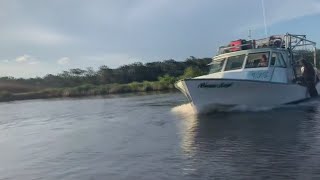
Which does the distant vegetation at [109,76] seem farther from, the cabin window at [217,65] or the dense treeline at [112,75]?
the cabin window at [217,65]

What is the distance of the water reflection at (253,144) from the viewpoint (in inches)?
453

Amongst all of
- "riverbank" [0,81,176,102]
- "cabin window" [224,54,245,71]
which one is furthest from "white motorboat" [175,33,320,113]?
"riverbank" [0,81,176,102]

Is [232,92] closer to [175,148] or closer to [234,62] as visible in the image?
[234,62]

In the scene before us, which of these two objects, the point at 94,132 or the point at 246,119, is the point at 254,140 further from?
the point at 94,132

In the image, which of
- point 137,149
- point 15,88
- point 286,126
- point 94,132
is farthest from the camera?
point 15,88

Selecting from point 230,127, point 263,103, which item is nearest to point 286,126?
point 230,127

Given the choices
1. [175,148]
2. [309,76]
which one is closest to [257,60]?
[309,76]

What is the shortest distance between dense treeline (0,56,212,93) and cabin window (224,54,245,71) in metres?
74.0

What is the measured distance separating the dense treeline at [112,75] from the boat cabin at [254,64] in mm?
73063

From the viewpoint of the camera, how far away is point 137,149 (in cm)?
1534

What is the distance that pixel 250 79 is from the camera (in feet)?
80.4

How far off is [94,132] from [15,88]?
3030 inches

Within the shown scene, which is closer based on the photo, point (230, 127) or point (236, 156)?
point (236, 156)

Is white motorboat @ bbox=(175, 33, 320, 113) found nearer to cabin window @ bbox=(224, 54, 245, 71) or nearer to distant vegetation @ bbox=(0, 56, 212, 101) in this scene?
cabin window @ bbox=(224, 54, 245, 71)
